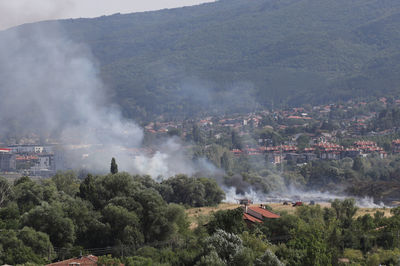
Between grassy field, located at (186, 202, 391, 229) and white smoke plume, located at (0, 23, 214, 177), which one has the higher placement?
white smoke plume, located at (0, 23, 214, 177)

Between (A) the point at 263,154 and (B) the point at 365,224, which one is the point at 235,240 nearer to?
(B) the point at 365,224

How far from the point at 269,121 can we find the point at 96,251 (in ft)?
435

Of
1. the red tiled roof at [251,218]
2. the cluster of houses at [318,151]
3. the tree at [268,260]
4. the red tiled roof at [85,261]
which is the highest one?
the cluster of houses at [318,151]

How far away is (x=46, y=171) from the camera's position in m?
115

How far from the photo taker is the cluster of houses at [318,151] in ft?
401

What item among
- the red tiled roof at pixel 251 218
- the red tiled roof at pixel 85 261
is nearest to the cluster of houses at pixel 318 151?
the red tiled roof at pixel 251 218

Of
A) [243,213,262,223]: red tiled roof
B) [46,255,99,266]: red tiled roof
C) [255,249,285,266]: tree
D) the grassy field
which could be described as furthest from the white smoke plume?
[255,249,285,266]: tree

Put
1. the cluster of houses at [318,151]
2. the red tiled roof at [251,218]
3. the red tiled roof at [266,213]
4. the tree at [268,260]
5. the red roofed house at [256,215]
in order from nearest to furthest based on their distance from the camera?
the tree at [268,260], the red tiled roof at [251,218], the red roofed house at [256,215], the red tiled roof at [266,213], the cluster of houses at [318,151]

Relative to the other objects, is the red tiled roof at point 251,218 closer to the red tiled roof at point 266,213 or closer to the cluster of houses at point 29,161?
the red tiled roof at point 266,213

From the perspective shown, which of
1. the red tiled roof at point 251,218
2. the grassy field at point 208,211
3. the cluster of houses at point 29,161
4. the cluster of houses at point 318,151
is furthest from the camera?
the cluster of houses at point 318,151

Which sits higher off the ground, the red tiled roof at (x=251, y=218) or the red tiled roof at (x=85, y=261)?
the red tiled roof at (x=251, y=218)

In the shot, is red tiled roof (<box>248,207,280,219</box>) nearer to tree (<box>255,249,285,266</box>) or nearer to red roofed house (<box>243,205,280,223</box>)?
red roofed house (<box>243,205,280,223</box>)

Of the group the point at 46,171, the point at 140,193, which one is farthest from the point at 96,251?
the point at 46,171

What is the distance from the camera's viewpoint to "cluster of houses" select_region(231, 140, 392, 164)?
122088 millimetres
